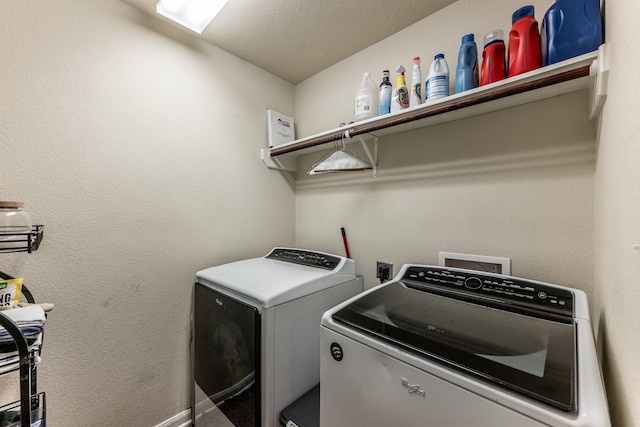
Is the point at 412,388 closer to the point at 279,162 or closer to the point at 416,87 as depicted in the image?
the point at 416,87

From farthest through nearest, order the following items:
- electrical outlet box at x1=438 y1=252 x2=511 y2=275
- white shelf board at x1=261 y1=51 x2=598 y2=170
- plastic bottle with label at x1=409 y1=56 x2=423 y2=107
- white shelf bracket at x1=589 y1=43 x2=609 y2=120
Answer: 1. plastic bottle with label at x1=409 y1=56 x2=423 y2=107
2. electrical outlet box at x1=438 y1=252 x2=511 y2=275
3. white shelf board at x1=261 y1=51 x2=598 y2=170
4. white shelf bracket at x1=589 y1=43 x2=609 y2=120

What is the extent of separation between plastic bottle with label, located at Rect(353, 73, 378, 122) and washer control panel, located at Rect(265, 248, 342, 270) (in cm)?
87

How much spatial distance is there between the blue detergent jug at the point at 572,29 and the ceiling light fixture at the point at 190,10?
1.41 m

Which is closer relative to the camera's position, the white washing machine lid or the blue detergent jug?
the blue detergent jug

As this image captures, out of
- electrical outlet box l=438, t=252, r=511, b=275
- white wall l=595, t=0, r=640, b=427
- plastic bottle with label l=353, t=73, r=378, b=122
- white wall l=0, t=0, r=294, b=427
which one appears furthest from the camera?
plastic bottle with label l=353, t=73, r=378, b=122

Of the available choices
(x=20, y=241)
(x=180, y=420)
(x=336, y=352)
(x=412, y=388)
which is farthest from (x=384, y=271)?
(x=20, y=241)

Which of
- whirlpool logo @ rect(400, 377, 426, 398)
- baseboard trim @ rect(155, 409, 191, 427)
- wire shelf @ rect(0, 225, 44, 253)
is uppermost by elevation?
wire shelf @ rect(0, 225, 44, 253)

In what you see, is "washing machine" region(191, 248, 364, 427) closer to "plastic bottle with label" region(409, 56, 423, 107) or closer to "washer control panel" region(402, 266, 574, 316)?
"washer control panel" region(402, 266, 574, 316)

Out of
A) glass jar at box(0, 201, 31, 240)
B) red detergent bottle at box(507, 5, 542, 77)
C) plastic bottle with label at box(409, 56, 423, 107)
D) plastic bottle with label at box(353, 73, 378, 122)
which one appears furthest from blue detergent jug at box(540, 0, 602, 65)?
glass jar at box(0, 201, 31, 240)

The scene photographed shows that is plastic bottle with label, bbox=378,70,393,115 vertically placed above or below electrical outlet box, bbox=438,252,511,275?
above

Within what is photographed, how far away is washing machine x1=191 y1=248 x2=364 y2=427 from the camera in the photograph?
110cm

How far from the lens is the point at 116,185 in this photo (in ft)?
4.28

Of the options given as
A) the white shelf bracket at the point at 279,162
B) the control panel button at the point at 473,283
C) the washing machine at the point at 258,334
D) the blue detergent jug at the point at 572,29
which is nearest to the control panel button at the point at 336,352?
the washing machine at the point at 258,334

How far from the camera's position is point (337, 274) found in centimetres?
141
